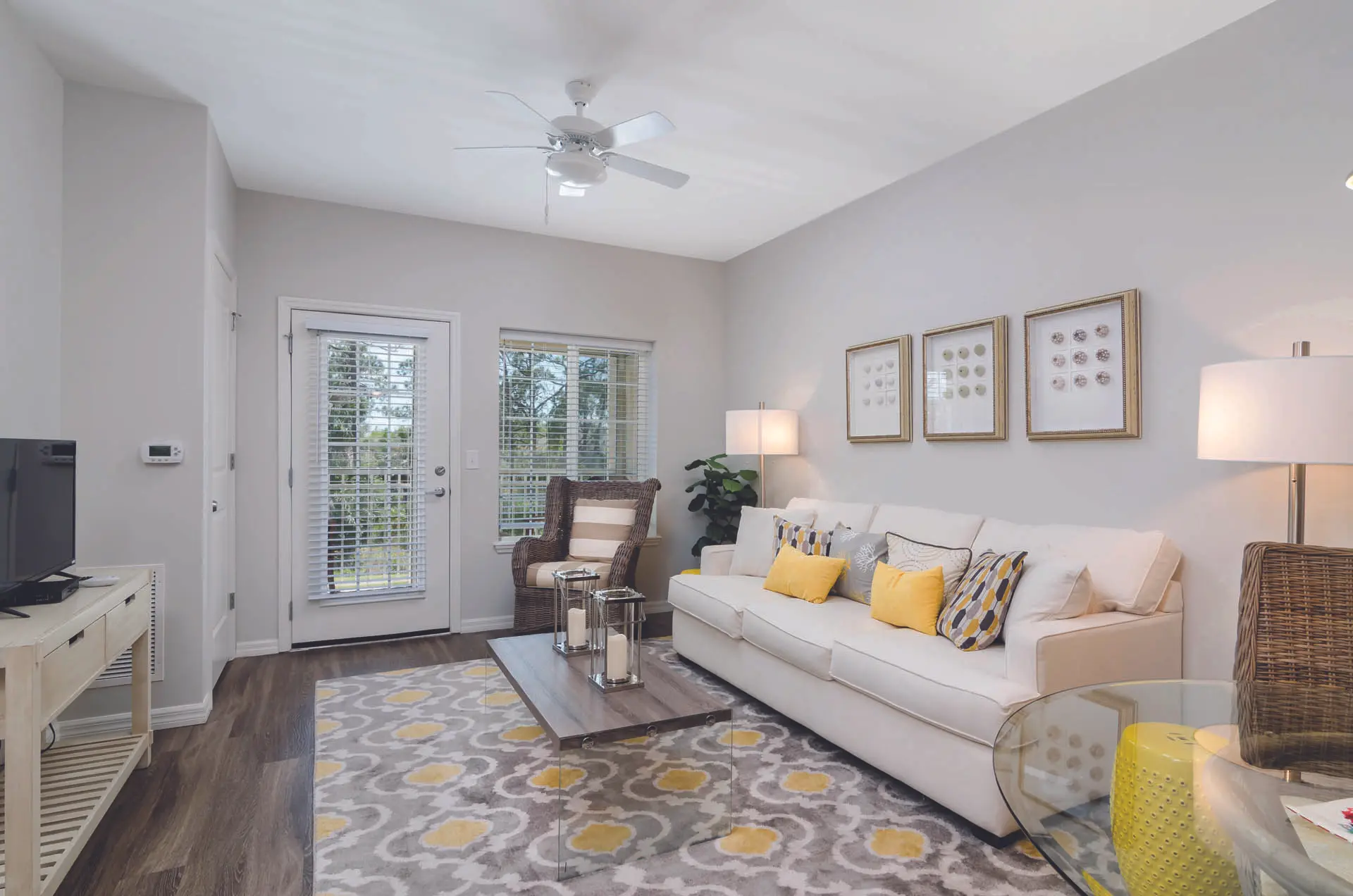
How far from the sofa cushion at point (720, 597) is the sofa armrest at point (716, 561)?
11 cm

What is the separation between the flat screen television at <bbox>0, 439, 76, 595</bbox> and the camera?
2037mm

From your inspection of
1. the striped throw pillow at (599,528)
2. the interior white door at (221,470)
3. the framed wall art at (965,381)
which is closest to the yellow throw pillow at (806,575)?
the framed wall art at (965,381)

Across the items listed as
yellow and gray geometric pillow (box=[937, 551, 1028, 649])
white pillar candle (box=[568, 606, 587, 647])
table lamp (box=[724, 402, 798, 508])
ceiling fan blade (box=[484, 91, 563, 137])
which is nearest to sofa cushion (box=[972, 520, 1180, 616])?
yellow and gray geometric pillow (box=[937, 551, 1028, 649])

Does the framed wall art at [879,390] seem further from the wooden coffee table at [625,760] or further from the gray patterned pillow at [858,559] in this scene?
the wooden coffee table at [625,760]

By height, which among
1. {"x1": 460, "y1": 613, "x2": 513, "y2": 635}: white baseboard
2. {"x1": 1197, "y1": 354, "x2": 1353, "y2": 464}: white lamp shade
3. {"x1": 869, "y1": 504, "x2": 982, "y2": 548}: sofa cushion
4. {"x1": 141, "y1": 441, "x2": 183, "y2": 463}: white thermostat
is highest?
{"x1": 1197, "y1": 354, "x2": 1353, "y2": 464}: white lamp shade

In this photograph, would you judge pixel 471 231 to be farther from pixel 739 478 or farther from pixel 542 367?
pixel 739 478

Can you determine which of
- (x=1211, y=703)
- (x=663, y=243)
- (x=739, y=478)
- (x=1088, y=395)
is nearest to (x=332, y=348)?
(x=663, y=243)

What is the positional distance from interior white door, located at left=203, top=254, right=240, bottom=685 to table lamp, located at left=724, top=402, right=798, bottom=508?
111 inches

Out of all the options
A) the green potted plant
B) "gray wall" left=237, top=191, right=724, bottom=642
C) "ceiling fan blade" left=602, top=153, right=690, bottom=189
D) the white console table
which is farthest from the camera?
the green potted plant

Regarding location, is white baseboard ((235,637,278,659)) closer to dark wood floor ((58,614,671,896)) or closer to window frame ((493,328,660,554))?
dark wood floor ((58,614,671,896))

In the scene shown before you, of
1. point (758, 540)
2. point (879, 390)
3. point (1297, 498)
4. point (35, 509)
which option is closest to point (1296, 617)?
point (1297, 498)

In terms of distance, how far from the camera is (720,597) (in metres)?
3.52

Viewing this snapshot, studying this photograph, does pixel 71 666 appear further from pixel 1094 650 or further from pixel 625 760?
pixel 1094 650

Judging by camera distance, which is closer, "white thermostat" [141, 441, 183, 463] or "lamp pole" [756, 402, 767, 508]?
"white thermostat" [141, 441, 183, 463]
